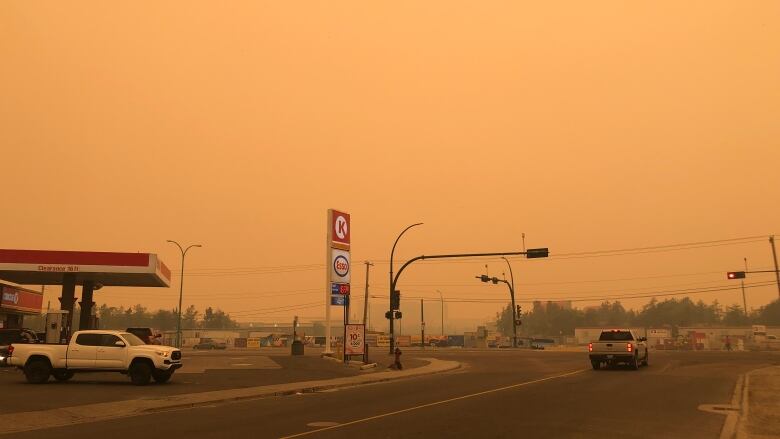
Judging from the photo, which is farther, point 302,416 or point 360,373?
point 360,373

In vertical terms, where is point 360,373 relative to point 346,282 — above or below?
below

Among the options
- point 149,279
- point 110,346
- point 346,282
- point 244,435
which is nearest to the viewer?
point 244,435

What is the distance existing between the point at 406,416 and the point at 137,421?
6113 mm

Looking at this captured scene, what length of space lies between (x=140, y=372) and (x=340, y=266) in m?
18.4

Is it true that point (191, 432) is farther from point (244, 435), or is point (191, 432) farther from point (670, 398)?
point (670, 398)

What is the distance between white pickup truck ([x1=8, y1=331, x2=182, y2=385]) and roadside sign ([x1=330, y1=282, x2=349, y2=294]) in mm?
16231

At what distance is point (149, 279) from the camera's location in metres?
44.0

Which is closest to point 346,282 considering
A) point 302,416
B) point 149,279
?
point 149,279

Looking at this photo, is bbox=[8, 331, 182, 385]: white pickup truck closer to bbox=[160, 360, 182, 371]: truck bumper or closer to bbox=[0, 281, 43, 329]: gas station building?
Result: bbox=[160, 360, 182, 371]: truck bumper

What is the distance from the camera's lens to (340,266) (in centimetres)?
3925

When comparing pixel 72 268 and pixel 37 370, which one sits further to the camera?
pixel 72 268

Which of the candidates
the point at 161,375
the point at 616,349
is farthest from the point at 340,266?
the point at 161,375

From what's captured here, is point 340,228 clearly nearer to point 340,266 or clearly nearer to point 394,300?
point 340,266

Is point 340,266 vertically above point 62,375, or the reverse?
point 340,266
